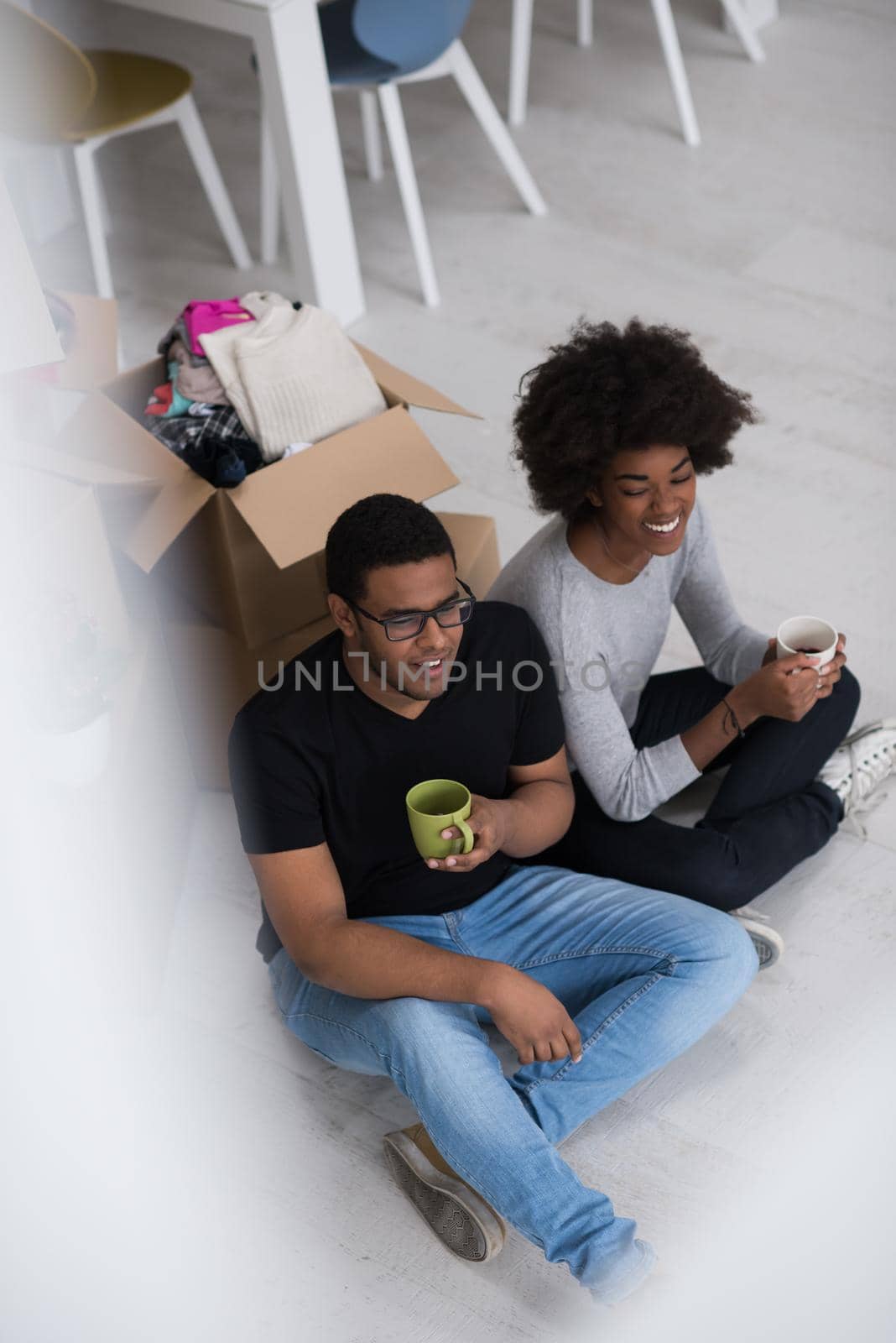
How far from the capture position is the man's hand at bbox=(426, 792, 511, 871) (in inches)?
61.6

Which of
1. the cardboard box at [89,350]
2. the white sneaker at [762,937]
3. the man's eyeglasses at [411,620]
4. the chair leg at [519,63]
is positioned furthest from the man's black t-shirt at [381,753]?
the chair leg at [519,63]

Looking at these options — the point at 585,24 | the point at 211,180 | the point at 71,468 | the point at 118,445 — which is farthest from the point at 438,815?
the point at 585,24

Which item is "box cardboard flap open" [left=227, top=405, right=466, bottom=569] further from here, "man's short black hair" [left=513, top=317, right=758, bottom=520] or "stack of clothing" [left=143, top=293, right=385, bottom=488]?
"man's short black hair" [left=513, top=317, right=758, bottom=520]

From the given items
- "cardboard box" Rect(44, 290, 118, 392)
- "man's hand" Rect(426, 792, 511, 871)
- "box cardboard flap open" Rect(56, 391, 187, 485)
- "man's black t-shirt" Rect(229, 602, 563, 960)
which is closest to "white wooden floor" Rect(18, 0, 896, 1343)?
"man's black t-shirt" Rect(229, 602, 563, 960)

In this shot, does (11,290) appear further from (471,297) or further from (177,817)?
(471,297)

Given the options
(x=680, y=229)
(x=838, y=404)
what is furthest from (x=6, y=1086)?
(x=680, y=229)

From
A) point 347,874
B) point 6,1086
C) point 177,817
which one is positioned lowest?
point 177,817

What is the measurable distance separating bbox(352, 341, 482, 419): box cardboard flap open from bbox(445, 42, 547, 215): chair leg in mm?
1257

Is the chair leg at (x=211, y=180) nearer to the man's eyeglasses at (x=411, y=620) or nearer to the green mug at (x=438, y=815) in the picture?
the man's eyeglasses at (x=411, y=620)

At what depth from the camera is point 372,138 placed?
3.73 meters

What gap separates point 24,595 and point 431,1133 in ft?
2.46

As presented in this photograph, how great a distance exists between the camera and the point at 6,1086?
51.7 inches

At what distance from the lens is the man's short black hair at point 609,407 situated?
5.64 ft

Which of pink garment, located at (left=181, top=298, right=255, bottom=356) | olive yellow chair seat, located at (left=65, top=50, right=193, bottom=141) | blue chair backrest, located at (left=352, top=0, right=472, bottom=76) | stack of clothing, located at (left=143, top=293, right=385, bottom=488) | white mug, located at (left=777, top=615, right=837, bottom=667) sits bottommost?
white mug, located at (left=777, top=615, right=837, bottom=667)
